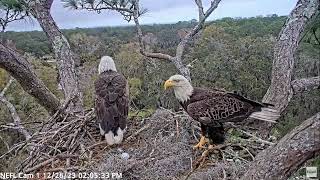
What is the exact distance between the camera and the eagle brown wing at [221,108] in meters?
3.13

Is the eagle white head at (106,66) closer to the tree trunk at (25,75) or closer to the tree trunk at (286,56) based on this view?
the tree trunk at (25,75)

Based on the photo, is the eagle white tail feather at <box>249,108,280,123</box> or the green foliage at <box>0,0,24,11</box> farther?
the green foliage at <box>0,0,24,11</box>

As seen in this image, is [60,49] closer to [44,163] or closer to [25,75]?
[25,75]

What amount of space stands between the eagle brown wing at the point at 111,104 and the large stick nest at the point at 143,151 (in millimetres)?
192

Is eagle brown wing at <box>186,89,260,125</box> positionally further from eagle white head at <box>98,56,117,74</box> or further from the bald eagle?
eagle white head at <box>98,56,117,74</box>

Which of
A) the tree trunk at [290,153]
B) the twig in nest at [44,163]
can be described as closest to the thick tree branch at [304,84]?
the tree trunk at [290,153]

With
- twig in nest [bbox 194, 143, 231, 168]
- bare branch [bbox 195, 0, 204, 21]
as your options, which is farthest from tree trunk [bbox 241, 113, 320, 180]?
bare branch [bbox 195, 0, 204, 21]

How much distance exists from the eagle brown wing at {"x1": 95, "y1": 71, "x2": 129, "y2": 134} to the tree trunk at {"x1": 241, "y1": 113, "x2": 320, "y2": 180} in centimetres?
162

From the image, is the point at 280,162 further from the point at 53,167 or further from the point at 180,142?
the point at 53,167

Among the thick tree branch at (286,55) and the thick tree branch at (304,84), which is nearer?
the thick tree branch at (286,55)

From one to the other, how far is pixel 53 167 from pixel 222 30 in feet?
75.7

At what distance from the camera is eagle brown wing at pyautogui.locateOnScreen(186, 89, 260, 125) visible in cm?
313

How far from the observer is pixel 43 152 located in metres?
3.35

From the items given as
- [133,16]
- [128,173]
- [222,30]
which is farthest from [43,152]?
[222,30]
